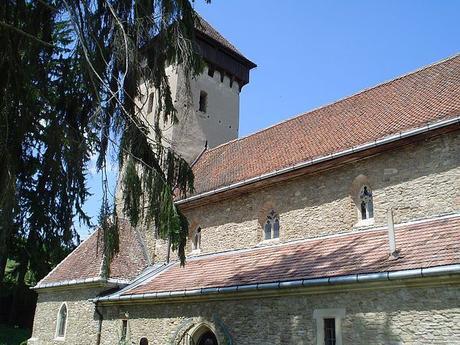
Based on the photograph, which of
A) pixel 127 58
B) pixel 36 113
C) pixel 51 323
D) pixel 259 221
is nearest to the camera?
pixel 127 58

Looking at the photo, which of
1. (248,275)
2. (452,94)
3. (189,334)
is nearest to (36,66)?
(248,275)

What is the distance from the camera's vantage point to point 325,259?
9.44m

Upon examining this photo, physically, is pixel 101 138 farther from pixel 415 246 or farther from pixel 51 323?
pixel 51 323

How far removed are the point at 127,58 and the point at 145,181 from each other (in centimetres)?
172

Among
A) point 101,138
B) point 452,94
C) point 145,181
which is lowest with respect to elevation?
point 145,181

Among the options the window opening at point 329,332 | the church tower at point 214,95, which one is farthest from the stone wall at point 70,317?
→ the window opening at point 329,332

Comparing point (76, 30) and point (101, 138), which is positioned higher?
point (76, 30)

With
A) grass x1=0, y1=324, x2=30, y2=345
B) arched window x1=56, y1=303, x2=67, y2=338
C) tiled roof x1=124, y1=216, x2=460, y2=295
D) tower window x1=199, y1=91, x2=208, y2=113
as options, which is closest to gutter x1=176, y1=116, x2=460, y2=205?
tiled roof x1=124, y1=216, x2=460, y2=295

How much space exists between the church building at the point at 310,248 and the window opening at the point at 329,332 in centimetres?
2

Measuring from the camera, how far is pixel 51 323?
14922 mm

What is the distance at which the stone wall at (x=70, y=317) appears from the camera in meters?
13.5

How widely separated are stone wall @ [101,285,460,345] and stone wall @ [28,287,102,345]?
5.99ft

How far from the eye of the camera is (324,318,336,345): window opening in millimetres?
8398

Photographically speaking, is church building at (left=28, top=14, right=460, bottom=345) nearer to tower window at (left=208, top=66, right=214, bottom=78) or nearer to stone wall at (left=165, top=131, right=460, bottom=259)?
stone wall at (left=165, top=131, right=460, bottom=259)
